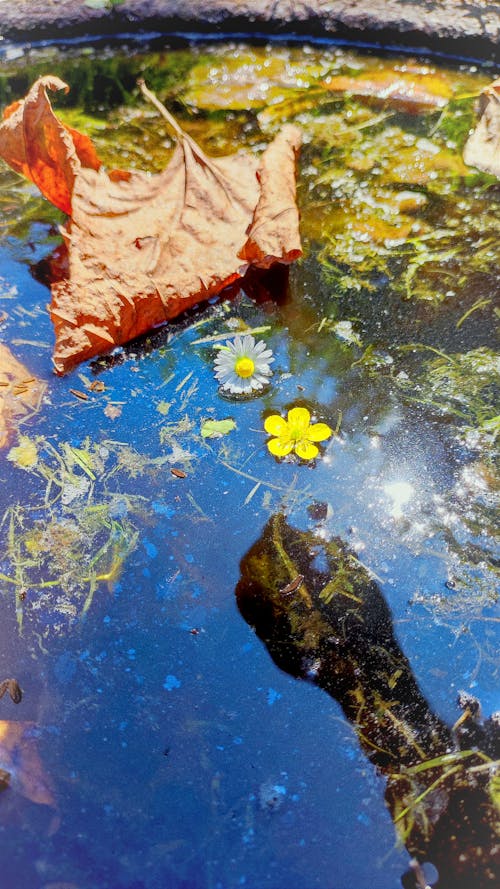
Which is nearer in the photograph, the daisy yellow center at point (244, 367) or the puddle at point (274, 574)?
the puddle at point (274, 574)

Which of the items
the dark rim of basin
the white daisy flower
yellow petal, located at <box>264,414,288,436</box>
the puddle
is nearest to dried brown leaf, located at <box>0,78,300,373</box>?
the puddle

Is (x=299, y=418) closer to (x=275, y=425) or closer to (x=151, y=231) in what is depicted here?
(x=275, y=425)

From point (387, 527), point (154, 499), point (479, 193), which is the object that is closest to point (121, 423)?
point (154, 499)

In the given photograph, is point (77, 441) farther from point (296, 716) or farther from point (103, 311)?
point (296, 716)

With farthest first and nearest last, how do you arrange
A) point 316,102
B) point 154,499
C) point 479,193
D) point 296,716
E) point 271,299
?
point 316,102
point 479,193
point 271,299
point 154,499
point 296,716

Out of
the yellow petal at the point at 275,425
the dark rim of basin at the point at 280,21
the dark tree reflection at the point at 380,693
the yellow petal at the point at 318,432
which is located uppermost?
the dark rim of basin at the point at 280,21

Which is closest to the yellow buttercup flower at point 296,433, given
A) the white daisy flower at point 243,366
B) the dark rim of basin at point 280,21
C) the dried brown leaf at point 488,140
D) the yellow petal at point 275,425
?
the yellow petal at point 275,425

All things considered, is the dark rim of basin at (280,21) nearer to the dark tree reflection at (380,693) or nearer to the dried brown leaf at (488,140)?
the dried brown leaf at (488,140)
